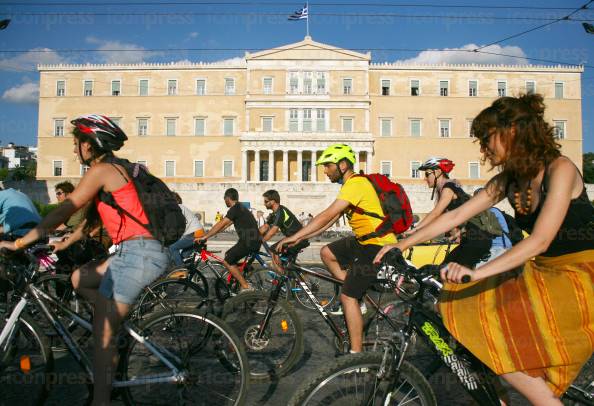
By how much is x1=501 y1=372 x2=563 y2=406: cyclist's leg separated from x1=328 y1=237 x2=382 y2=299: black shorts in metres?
1.49

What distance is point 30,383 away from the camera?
9.22 feet

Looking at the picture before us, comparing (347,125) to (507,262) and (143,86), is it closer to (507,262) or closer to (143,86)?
(143,86)

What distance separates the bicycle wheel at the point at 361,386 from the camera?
211cm

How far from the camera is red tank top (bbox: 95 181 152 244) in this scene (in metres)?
2.66

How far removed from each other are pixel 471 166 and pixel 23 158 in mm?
108720

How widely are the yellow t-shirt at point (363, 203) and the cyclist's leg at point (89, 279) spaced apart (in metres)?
1.73

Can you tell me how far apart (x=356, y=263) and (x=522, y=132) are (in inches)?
74.3

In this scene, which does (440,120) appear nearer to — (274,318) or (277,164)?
(277,164)

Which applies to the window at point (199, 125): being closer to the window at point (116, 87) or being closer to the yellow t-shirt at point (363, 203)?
the window at point (116, 87)

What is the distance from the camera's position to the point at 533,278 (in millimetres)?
2117

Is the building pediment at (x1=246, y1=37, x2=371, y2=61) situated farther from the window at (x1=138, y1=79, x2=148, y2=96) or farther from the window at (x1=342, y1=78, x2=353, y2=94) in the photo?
the window at (x1=138, y1=79, x2=148, y2=96)

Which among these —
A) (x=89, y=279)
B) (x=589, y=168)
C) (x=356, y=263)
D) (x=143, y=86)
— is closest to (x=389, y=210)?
(x=356, y=263)

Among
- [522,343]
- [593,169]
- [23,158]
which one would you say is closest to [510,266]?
[522,343]

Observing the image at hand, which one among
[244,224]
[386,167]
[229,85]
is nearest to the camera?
[244,224]
